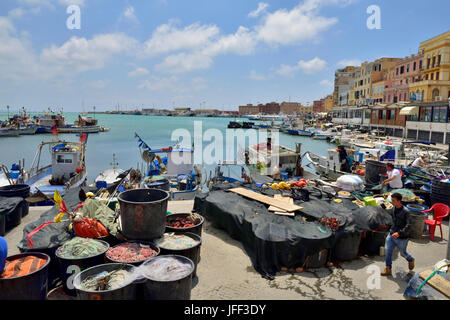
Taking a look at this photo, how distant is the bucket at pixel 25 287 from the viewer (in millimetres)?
4004

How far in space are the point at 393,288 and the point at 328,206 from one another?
8.67 feet

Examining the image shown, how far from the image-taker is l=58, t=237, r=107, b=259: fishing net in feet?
15.8

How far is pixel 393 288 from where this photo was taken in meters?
5.26

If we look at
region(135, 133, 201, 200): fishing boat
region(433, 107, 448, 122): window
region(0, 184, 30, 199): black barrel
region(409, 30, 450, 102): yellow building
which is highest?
region(409, 30, 450, 102): yellow building

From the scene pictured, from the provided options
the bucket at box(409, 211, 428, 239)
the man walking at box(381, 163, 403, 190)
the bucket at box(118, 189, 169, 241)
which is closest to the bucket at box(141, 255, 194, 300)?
the bucket at box(118, 189, 169, 241)

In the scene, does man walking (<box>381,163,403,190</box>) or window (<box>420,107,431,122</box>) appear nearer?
man walking (<box>381,163,403,190</box>)

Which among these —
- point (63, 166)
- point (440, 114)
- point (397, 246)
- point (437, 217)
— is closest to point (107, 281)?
point (397, 246)

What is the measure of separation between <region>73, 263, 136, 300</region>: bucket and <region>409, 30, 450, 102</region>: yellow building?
2044 inches

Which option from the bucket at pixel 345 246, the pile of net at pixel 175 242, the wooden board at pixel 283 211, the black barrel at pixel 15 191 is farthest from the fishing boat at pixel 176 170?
the bucket at pixel 345 246

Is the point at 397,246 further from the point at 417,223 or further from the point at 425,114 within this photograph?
the point at 425,114

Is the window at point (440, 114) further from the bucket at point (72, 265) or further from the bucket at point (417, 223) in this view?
the bucket at point (72, 265)

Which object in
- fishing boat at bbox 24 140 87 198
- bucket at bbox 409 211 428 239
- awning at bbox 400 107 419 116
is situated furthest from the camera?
awning at bbox 400 107 419 116

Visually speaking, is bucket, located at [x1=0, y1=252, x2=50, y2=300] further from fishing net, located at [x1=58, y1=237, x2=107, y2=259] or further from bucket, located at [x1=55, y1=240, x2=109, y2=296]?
fishing net, located at [x1=58, y1=237, x2=107, y2=259]

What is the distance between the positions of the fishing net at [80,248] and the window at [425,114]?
153 feet
